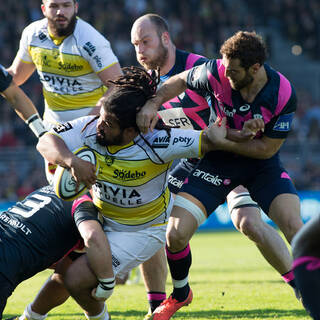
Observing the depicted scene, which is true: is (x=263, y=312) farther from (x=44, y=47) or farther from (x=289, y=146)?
(x=289, y=146)

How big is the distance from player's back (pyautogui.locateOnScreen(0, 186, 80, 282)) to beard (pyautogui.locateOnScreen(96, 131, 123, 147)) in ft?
1.75

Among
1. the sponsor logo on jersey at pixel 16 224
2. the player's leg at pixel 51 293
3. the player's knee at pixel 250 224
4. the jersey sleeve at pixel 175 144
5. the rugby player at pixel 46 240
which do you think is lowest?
the player's knee at pixel 250 224

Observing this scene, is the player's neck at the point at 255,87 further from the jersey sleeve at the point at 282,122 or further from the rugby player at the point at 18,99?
the rugby player at the point at 18,99

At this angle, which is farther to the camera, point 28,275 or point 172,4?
point 172,4

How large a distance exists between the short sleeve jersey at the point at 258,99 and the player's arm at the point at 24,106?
5.85ft

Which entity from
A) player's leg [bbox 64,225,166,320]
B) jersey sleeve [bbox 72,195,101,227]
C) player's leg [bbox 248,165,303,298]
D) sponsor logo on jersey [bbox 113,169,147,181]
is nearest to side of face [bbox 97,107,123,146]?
sponsor logo on jersey [bbox 113,169,147,181]

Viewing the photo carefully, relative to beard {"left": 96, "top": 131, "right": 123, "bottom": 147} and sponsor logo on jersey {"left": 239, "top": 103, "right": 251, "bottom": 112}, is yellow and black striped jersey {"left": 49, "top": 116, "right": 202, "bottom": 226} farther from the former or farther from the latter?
sponsor logo on jersey {"left": 239, "top": 103, "right": 251, "bottom": 112}

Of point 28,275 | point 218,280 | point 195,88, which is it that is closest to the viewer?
point 28,275

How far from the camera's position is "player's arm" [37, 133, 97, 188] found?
4711mm

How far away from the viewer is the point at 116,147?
197 inches

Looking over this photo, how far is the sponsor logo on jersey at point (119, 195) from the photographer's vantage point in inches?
199

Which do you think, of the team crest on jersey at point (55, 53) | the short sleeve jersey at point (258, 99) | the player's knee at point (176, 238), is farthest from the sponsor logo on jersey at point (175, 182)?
the team crest on jersey at point (55, 53)

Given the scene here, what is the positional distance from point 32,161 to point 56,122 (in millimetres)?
9177

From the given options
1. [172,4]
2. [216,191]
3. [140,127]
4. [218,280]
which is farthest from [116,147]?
[172,4]
